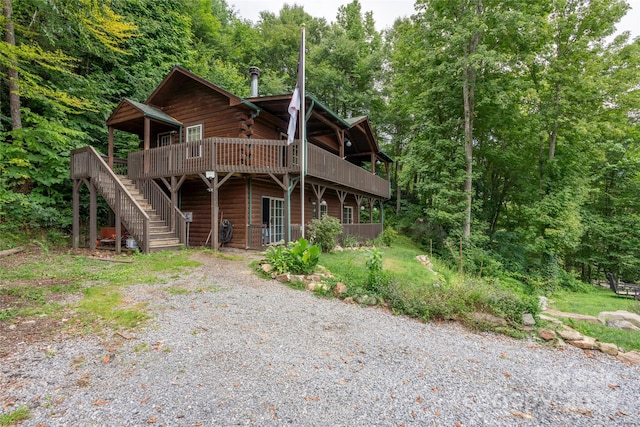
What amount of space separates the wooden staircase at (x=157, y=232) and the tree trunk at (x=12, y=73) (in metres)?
4.41

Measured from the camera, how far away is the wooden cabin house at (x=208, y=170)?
10.3 metres

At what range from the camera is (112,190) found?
10.7 m

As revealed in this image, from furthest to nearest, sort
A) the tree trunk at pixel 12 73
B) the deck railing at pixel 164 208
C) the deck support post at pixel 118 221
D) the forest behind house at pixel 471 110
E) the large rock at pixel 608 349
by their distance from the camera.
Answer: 1. the forest behind house at pixel 471 110
2. the tree trunk at pixel 12 73
3. the deck railing at pixel 164 208
4. the deck support post at pixel 118 221
5. the large rock at pixel 608 349

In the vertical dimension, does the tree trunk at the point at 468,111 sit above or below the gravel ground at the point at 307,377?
above

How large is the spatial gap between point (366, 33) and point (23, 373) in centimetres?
3331

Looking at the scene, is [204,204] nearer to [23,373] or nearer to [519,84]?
[23,373]

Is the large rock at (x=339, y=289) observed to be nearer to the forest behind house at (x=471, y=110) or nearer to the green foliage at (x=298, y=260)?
the green foliage at (x=298, y=260)

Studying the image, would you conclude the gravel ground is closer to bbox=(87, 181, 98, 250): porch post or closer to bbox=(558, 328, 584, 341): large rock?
bbox=(558, 328, 584, 341): large rock

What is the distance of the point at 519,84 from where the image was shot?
44.6 feet

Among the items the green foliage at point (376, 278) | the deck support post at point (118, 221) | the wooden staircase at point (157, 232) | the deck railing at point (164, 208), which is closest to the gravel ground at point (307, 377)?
the green foliage at point (376, 278)

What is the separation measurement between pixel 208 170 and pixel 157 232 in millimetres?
2680

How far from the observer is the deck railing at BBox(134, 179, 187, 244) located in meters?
10.4

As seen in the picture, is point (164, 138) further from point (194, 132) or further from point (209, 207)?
point (209, 207)

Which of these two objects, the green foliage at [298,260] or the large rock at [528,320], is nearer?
the large rock at [528,320]
